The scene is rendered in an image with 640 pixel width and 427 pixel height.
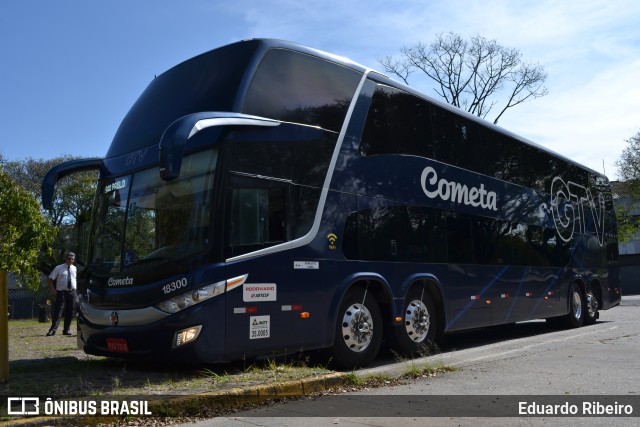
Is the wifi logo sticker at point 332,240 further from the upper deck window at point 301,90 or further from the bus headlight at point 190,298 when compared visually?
the bus headlight at point 190,298

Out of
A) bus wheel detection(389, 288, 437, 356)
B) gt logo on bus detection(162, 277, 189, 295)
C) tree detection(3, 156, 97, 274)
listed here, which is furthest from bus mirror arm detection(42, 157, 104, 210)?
tree detection(3, 156, 97, 274)

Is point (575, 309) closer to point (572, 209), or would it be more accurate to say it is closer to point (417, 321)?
point (572, 209)

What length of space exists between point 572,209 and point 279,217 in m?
11.7

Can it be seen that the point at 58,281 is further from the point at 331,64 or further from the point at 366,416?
the point at 366,416

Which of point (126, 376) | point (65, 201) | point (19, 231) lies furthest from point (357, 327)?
point (65, 201)

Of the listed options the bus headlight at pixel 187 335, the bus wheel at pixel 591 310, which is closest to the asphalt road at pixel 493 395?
the bus headlight at pixel 187 335

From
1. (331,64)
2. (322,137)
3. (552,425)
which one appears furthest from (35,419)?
(331,64)

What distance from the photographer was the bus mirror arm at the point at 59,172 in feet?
29.1

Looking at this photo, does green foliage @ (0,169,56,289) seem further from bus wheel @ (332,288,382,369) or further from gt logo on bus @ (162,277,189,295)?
bus wheel @ (332,288,382,369)

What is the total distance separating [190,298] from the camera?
7238mm

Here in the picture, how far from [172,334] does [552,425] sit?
4.14m

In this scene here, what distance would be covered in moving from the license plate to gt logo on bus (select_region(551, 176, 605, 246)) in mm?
11790

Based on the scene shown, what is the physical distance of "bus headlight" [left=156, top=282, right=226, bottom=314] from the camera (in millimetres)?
7238

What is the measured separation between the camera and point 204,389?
6578 millimetres
